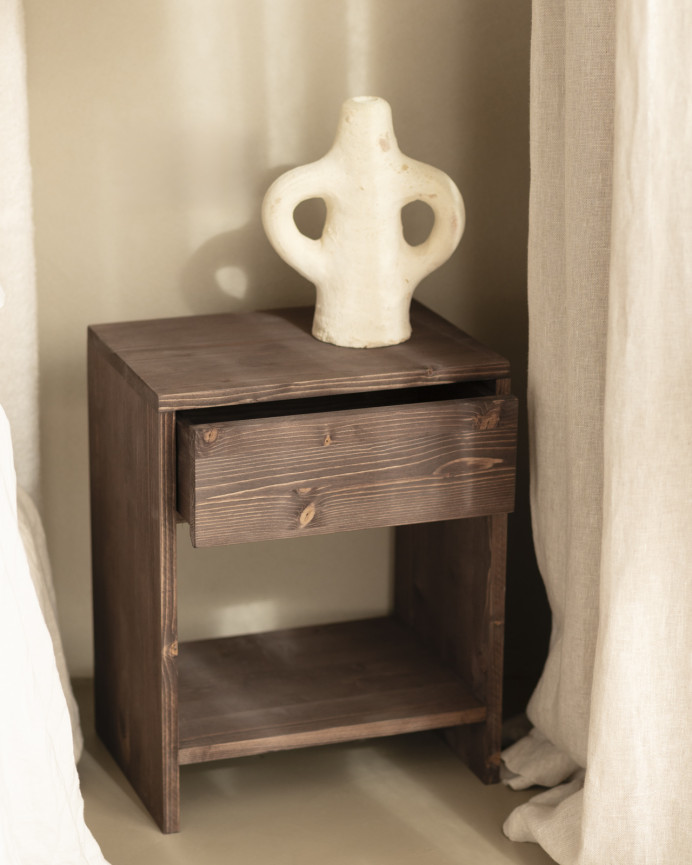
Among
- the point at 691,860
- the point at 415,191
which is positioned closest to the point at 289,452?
the point at 415,191

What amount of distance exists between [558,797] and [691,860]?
27 cm

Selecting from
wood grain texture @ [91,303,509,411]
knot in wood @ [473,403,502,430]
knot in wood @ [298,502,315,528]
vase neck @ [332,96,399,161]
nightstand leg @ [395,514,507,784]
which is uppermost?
vase neck @ [332,96,399,161]

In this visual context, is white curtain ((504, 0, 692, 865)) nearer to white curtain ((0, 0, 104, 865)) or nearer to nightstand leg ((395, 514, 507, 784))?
nightstand leg ((395, 514, 507, 784))

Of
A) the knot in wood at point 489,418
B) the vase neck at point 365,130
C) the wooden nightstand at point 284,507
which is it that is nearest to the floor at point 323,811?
the wooden nightstand at point 284,507

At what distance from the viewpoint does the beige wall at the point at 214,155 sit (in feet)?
6.40

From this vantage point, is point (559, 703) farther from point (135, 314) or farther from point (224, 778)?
point (135, 314)

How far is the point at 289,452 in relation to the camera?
167 cm

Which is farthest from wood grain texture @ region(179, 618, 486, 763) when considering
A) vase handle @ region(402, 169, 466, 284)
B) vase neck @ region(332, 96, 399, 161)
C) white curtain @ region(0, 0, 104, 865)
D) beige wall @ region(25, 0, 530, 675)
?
vase neck @ region(332, 96, 399, 161)

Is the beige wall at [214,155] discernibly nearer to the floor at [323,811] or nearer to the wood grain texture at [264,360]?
the wood grain texture at [264,360]

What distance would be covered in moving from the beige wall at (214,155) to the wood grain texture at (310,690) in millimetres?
139

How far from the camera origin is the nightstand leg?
189 centimetres

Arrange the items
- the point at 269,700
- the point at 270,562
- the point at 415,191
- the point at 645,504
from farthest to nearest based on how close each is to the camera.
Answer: the point at 270,562
the point at 269,700
the point at 415,191
the point at 645,504

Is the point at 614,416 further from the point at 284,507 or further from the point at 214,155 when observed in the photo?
the point at 214,155

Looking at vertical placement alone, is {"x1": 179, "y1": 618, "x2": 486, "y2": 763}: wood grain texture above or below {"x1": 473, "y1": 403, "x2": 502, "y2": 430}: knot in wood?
below
